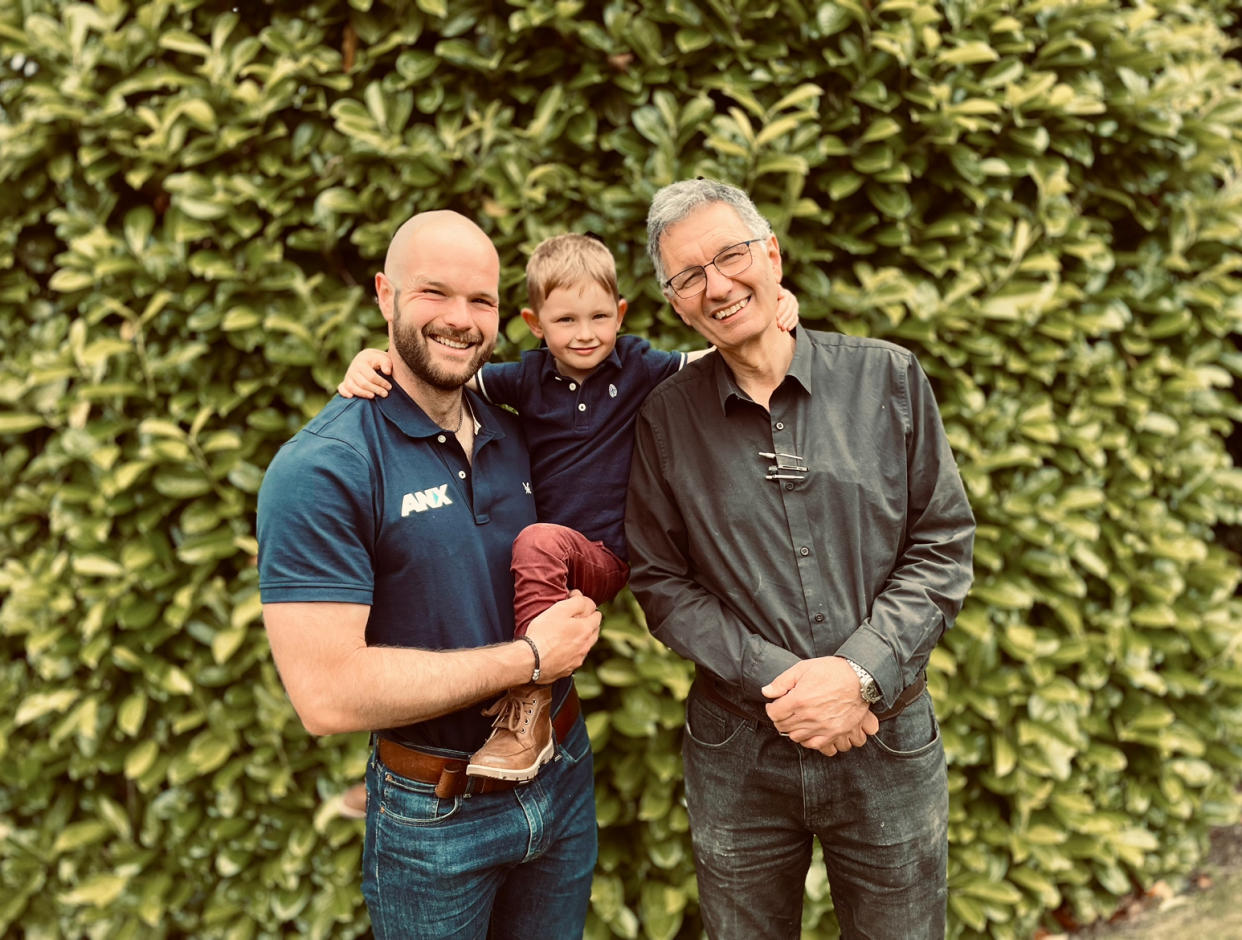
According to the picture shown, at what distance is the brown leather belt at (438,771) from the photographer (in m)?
1.99

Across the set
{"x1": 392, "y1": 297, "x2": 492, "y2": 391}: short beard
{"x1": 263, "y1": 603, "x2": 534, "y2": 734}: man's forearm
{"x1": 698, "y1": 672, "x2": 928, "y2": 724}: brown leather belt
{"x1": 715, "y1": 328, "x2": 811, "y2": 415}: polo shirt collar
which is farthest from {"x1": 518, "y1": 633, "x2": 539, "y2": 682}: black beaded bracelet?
{"x1": 715, "y1": 328, "x2": 811, "y2": 415}: polo shirt collar

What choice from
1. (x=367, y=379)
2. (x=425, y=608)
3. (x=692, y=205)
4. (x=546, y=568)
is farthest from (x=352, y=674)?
(x=692, y=205)

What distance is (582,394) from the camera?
7.93ft

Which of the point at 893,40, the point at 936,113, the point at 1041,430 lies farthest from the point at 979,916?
the point at 893,40

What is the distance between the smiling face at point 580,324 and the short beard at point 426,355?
422mm

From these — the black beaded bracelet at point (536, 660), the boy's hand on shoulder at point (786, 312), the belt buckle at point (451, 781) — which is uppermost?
the boy's hand on shoulder at point (786, 312)

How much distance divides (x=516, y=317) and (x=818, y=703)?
5.08 feet

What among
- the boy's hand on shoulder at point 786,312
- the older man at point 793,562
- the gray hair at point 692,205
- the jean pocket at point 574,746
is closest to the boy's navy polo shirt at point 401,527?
the jean pocket at point 574,746

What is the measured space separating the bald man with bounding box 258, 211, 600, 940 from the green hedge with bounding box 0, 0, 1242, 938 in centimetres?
83

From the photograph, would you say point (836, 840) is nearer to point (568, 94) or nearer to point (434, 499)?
point (434, 499)

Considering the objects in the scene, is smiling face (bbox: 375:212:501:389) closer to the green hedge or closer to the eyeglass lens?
the eyeglass lens

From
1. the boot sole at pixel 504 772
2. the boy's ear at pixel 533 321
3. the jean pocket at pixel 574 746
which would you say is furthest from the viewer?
the boy's ear at pixel 533 321

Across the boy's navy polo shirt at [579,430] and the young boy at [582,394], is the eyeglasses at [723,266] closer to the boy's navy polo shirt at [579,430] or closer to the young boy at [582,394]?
the young boy at [582,394]

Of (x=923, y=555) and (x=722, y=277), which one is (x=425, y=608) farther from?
(x=923, y=555)
